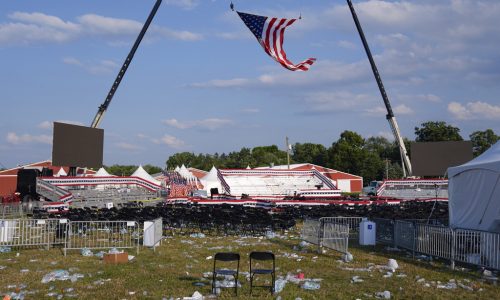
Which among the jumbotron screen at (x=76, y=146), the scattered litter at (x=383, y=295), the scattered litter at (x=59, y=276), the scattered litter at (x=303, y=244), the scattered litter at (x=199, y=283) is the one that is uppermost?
the jumbotron screen at (x=76, y=146)

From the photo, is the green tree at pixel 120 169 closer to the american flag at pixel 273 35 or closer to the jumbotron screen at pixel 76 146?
the jumbotron screen at pixel 76 146

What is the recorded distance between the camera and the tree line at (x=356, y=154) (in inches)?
3248

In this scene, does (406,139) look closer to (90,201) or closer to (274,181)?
(274,181)

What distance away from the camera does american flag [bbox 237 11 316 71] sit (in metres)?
26.5

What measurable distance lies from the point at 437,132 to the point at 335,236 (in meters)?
73.2

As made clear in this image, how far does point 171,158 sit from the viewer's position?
130750 mm

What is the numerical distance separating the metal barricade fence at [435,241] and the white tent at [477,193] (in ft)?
6.80

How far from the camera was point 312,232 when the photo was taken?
15461 millimetres

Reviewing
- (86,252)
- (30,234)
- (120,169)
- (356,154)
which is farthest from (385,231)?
(120,169)

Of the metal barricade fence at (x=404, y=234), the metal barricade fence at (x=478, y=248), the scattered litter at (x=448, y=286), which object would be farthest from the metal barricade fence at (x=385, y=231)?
the scattered litter at (x=448, y=286)

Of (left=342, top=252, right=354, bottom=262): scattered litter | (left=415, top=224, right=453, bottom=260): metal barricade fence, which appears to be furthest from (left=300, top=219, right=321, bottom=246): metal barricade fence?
(left=415, top=224, right=453, bottom=260): metal barricade fence

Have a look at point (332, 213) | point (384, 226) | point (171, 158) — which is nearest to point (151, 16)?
point (332, 213)

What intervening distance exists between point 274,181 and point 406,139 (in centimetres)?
5957

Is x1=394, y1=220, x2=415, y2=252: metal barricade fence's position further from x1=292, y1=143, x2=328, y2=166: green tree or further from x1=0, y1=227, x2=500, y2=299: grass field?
x1=292, y1=143, x2=328, y2=166: green tree
